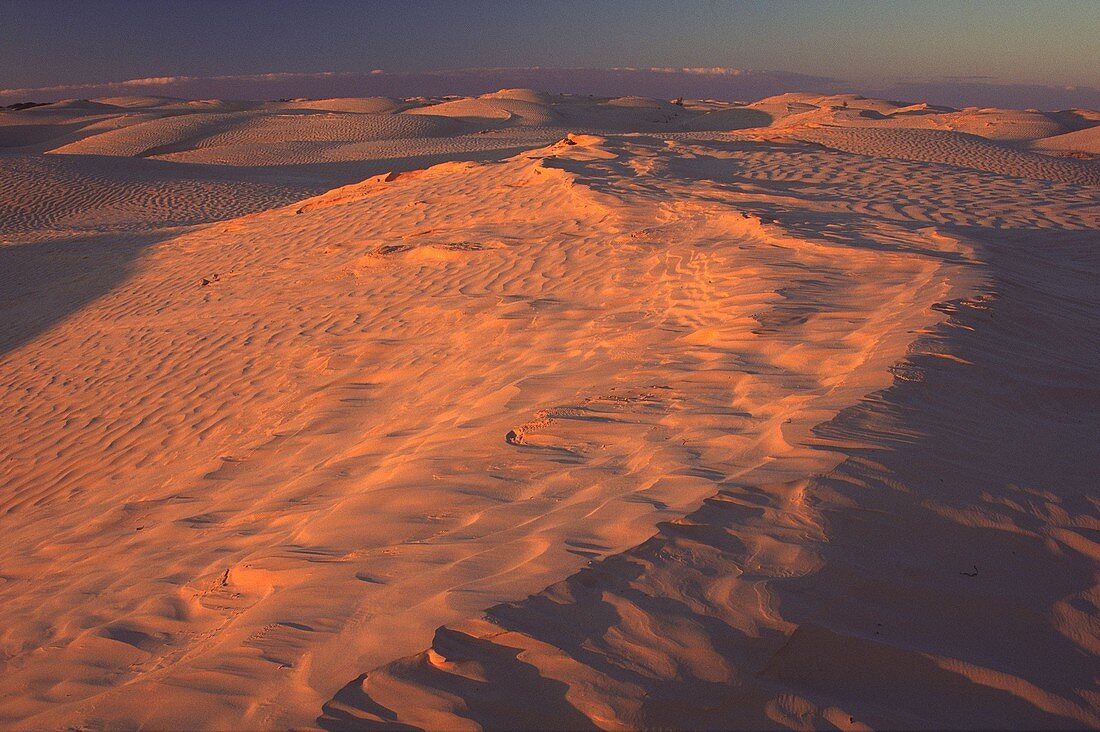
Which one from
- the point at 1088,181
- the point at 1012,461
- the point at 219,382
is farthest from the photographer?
the point at 1088,181

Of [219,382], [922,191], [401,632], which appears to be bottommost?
[219,382]

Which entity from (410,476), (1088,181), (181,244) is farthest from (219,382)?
(1088,181)

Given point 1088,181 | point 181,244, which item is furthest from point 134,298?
point 1088,181

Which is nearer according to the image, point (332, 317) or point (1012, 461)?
point (1012, 461)

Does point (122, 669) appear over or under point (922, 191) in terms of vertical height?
under

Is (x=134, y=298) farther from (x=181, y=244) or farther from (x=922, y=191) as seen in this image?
(x=922, y=191)

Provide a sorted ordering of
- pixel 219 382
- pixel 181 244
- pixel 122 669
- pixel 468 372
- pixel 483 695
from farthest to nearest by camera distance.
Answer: pixel 181 244 < pixel 219 382 < pixel 468 372 < pixel 122 669 < pixel 483 695
